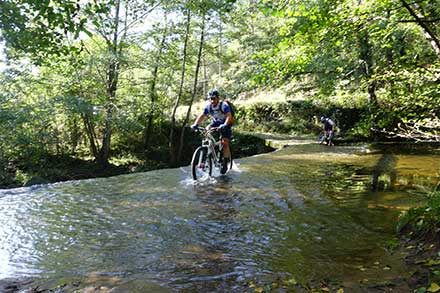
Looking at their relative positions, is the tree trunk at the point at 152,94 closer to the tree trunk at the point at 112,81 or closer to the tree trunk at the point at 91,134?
the tree trunk at the point at 112,81

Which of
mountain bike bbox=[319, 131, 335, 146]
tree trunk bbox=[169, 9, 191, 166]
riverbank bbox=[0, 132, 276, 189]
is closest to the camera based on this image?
mountain bike bbox=[319, 131, 335, 146]

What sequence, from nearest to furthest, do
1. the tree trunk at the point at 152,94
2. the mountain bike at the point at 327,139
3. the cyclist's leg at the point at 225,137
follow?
the cyclist's leg at the point at 225,137 → the mountain bike at the point at 327,139 → the tree trunk at the point at 152,94

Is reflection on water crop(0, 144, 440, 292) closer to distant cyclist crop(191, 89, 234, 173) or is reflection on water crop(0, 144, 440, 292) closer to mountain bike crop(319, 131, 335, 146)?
distant cyclist crop(191, 89, 234, 173)

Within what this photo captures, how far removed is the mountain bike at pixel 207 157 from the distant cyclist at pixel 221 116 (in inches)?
3.6

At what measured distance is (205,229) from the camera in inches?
181

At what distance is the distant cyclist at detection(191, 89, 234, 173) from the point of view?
8.02 m

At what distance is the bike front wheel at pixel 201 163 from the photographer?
310 inches

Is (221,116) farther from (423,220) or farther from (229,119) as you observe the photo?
(423,220)

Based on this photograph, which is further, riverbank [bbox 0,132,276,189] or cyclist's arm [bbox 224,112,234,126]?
riverbank [bbox 0,132,276,189]

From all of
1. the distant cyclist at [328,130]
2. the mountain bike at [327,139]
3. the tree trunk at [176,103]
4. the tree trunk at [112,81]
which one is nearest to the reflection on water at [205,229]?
the mountain bike at [327,139]

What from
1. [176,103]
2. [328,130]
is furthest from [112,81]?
[328,130]

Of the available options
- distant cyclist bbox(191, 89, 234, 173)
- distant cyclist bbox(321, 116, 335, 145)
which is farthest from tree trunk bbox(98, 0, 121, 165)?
distant cyclist bbox(191, 89, 234, 173)

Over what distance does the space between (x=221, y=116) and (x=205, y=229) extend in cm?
410

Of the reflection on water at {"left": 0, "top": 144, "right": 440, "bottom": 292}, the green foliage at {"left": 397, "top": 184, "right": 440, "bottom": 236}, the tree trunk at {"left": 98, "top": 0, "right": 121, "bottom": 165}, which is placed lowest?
the reflection on water at {"left": 0, "top": 144, "right": 440, "bottom": 292}
